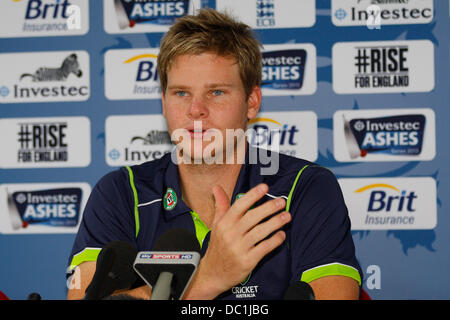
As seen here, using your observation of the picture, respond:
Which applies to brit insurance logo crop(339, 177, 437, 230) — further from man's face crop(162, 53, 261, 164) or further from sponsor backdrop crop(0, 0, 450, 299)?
man's face crop(162, 53, 261, 164)

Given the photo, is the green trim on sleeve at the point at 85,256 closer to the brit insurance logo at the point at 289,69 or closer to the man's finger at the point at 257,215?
the man's finger at the point at 257,215

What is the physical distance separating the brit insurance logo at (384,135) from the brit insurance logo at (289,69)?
0.20 metres

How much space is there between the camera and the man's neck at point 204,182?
134 cm

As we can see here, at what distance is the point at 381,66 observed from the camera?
6.16 ft

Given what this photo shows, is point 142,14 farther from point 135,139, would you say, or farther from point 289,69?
point 289,69

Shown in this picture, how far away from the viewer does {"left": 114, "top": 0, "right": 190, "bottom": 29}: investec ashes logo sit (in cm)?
195

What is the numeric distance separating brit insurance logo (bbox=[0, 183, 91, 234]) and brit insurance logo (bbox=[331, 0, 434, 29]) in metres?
1.42

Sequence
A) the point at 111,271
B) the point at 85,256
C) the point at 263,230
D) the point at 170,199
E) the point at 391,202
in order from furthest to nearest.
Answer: the point at 391,202, the point at 170,199, the point at 85,256, the point at 263,230, the point at 111,271

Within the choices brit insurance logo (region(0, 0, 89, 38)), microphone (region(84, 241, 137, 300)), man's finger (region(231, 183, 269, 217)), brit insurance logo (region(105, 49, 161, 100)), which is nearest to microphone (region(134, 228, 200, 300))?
microphone (region(84, 241, 137, 300))

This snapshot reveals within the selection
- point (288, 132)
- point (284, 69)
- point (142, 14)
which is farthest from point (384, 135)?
point (142, 14)

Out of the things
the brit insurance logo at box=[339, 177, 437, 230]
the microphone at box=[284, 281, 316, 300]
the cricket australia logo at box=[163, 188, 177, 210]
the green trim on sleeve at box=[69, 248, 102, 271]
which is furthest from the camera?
the brit insurance logo at box=[339, 177, 437, 230]

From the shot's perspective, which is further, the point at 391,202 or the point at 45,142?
the point at 45,142

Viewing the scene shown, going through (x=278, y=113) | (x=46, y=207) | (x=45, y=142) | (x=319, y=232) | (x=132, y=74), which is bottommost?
(x=46, y=207)

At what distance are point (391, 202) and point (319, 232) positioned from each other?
0.86m
